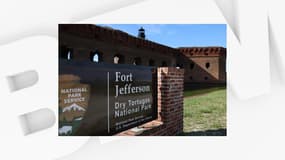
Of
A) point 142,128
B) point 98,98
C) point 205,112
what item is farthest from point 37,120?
point 205,112

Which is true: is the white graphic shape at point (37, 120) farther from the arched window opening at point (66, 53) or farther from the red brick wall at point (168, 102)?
the red brick wall at point (168, 102)

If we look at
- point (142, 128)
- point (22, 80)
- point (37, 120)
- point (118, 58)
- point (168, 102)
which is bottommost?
point (142, 128)

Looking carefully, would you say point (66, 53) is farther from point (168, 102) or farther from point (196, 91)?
point (196, 91)

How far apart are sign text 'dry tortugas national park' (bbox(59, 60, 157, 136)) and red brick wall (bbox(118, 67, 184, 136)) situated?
0.37 m

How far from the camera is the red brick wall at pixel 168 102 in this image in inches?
162

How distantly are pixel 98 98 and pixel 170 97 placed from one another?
125 centimetres

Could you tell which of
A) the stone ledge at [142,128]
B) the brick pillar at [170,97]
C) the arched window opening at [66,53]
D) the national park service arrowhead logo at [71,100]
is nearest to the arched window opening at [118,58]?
the brick pillar at [170,97]

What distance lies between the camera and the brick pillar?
4191 millimetres

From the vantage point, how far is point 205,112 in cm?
470

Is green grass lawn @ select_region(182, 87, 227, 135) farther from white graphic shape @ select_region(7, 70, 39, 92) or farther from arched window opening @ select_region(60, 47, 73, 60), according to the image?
white graphic shape @ select_region(7, 70, 39, 92)

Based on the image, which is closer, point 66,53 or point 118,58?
point 66,53
